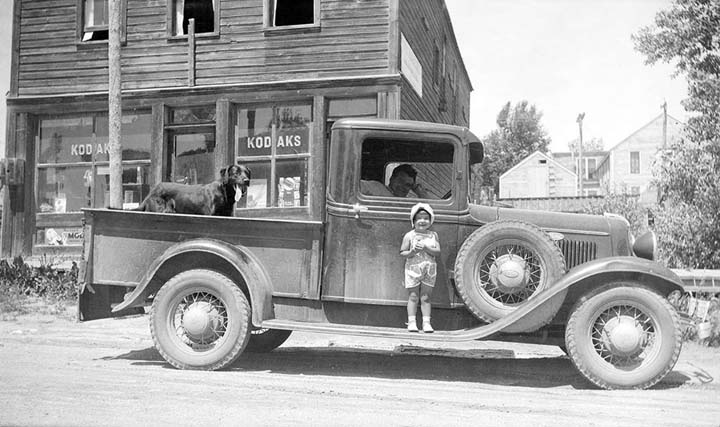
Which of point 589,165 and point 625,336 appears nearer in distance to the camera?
point 625,336

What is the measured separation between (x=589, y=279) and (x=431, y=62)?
1127 centimetres

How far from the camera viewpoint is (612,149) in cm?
5116

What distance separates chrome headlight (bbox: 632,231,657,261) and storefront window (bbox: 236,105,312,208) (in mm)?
7087

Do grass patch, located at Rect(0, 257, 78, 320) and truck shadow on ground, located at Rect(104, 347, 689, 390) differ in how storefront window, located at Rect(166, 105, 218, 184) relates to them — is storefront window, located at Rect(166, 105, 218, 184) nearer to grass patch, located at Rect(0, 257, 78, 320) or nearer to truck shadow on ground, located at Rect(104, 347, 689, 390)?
grass patch, located at Rect(0, 257, 78, 320)

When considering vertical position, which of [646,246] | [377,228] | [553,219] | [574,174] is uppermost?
[574,174]

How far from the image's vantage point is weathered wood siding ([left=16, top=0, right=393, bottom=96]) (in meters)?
11.6

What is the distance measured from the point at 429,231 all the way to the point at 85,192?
9.87m

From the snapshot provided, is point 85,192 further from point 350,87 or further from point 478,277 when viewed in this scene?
point 478,277

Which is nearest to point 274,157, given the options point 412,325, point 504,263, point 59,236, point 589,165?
point 59,236

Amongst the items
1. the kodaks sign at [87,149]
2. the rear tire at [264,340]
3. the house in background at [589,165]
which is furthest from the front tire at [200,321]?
the house in background at [589,165]

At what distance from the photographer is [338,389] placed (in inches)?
191

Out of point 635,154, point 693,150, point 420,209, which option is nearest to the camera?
point 420,209

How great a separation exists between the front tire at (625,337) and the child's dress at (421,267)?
3.72 ft

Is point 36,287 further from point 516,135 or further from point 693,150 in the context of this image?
point 516,135
